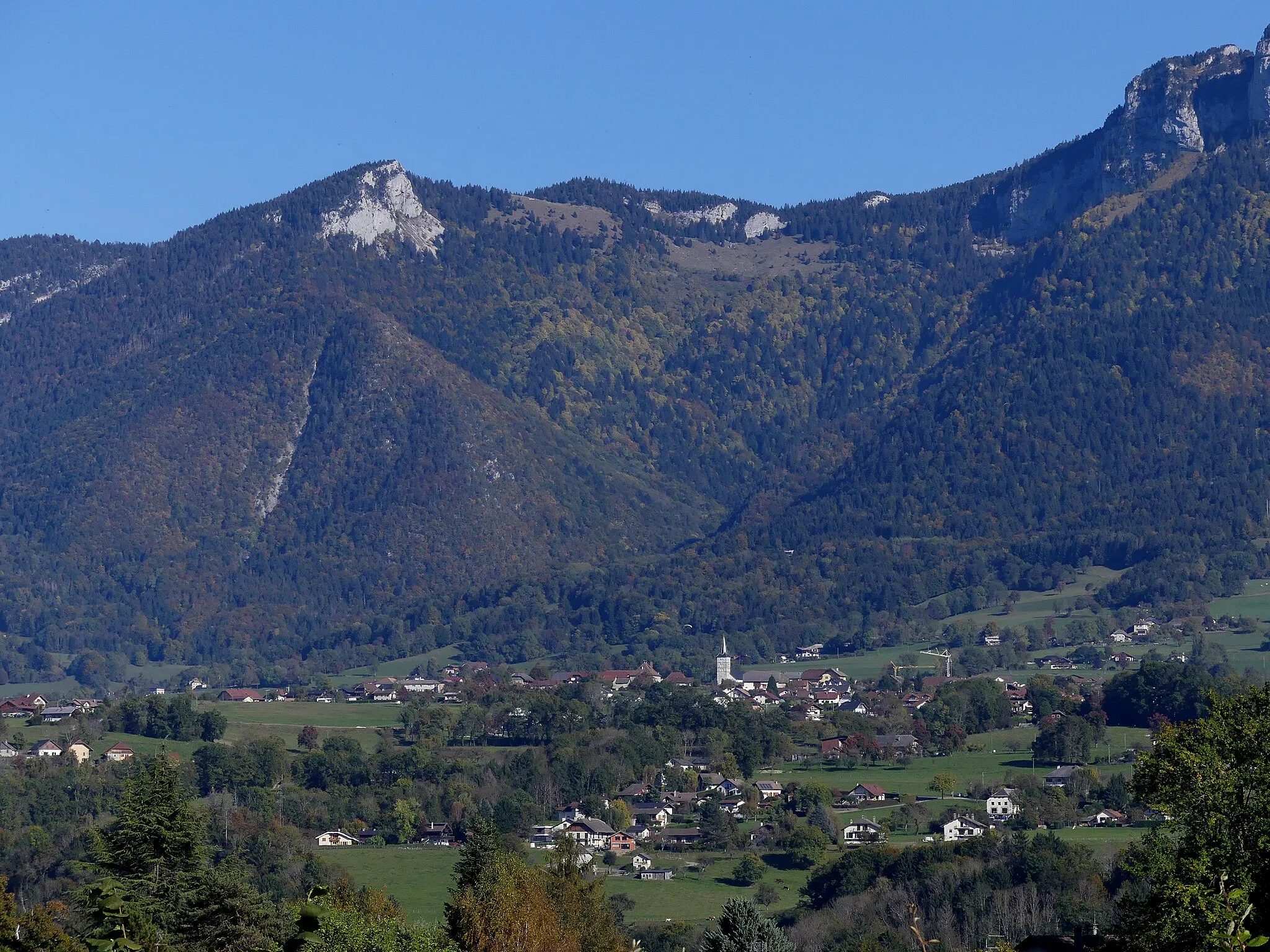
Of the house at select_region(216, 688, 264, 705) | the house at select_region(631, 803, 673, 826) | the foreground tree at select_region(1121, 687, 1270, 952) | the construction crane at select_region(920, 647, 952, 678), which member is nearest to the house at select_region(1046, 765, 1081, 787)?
the house at select_region(631, 803, 673, 826)

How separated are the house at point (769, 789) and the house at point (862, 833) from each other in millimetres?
13041

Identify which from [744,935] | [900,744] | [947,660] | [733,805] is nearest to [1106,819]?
[733,805]

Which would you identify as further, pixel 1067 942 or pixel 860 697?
pixel 860 697

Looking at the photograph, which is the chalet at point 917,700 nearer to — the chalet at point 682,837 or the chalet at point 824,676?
the chalet at point 824,676

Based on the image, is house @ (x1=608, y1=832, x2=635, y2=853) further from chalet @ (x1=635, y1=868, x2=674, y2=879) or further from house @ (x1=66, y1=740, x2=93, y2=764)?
house @ (x1=66, y1=740, x2=93, y2=764)

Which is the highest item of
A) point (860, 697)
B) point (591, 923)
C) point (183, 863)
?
point (183, 863)

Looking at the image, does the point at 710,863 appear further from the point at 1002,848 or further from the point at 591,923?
the point at 591,923

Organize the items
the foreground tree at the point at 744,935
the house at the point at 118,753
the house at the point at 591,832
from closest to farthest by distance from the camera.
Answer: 1. the foreground tree at the point at 744,935
2. the house at the point at 591,832
3. the house at the point at 118,753

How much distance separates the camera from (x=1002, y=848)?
3469 inches

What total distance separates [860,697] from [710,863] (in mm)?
69549

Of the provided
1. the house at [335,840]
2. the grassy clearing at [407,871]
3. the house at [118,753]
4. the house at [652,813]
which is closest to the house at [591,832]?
the house at [652,813]

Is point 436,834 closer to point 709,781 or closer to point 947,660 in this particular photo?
point 709,781

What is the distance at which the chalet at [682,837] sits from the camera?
104 m

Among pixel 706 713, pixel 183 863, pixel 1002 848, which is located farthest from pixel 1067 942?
pixel 706 713
